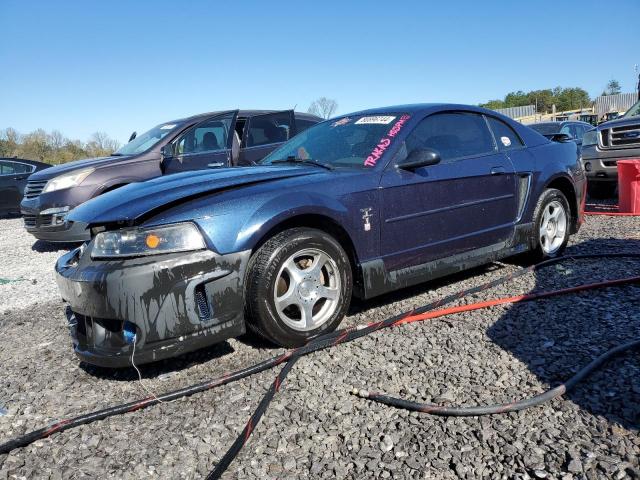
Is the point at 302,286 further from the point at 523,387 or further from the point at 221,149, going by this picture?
the point at 221,149

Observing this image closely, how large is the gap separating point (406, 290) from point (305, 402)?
1880mm

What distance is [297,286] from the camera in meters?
3.01

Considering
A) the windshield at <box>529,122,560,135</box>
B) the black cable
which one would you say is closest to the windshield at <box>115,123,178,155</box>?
the black cable

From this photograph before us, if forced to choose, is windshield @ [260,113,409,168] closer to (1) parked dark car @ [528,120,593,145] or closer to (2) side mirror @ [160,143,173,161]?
(2) side mirror @ [160,143,173,161]

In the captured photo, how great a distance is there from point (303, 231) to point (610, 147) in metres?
6.95

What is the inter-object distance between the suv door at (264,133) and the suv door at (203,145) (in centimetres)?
22

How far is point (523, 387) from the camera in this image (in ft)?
7.89

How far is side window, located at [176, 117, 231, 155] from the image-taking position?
710cm

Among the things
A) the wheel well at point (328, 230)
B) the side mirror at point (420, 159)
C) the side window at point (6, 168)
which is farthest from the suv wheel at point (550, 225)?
the side window at point (6, 168)

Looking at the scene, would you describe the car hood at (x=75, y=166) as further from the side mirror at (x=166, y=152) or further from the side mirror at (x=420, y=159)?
the side mirror at (x=420, y=159)

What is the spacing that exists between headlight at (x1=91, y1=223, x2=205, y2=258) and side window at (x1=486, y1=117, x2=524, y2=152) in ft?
9.26

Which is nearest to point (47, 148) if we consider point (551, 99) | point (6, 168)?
point (6, 168)

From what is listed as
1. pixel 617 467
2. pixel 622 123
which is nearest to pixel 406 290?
pixel 617 467

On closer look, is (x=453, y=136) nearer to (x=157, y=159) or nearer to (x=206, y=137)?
(x=206, y=137)
